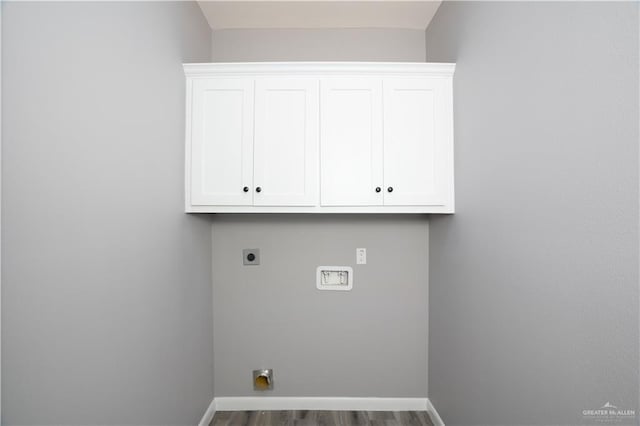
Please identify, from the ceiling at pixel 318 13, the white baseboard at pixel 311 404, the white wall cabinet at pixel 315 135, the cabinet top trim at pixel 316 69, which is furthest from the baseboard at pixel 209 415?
the ceiling at pixel 318 13

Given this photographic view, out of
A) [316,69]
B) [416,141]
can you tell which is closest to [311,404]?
[416,141]

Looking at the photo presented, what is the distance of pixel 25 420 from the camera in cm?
95

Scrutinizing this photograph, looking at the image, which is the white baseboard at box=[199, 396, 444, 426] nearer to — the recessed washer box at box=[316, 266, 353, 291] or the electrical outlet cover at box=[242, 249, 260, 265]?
the recessed washer box at box=[316, 266, 353, 291]

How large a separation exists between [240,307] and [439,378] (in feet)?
4.86

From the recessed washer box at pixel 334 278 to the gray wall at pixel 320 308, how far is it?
0.04 metres

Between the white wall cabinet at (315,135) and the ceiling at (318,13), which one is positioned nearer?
the white wall cabinet at (315,135)

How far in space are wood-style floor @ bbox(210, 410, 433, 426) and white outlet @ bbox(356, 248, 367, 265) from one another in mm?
1096

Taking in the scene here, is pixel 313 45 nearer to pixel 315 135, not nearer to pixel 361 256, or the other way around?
pixel 315 135

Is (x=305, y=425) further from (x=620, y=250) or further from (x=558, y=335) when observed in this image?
(x=620, y=250)

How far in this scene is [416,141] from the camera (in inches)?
77.2

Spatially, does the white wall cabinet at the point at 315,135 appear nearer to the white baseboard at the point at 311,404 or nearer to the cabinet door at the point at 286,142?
the cabinet door at the point at 286,142

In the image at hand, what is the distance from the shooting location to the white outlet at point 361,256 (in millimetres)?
2422

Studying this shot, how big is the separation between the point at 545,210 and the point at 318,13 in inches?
76.4

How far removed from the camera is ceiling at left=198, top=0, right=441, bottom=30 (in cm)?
216
